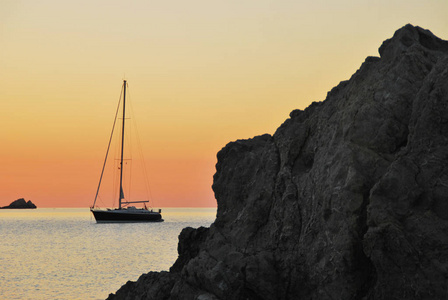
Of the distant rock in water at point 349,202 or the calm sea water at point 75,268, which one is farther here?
the calm sea water at point 75,268

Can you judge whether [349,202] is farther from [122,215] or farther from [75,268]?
[122,215]

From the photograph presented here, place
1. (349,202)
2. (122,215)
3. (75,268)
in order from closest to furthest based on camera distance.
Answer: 1. (349,202)
2. (75,268)
3. (122,215)

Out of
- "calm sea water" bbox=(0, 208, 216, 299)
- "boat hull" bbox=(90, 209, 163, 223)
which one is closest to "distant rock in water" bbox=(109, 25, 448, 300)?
"calm sea water" bbox=(0, 208, 216, 299)

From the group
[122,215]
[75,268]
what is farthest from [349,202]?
[122,215]

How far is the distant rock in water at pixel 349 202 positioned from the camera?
50.1 feet

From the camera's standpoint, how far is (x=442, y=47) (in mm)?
20953

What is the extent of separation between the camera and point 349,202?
54.8 ft

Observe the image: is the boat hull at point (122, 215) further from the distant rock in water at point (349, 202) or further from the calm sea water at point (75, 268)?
the distant rock in water at point (349, 202)

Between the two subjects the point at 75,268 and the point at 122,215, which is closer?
the point at 75,268

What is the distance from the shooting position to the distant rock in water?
50.1ft

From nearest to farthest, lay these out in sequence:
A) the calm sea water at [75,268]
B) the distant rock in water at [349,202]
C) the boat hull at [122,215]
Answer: the distant rock in water at [349,202], the calm sea water at [75,268], the boat hull at [122,215]

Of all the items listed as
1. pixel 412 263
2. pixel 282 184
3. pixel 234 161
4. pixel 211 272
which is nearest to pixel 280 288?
pixel 211 272

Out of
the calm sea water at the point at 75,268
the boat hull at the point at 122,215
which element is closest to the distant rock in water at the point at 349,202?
the calm sea water at the point at 75,268

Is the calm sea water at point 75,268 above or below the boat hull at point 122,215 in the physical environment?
below
